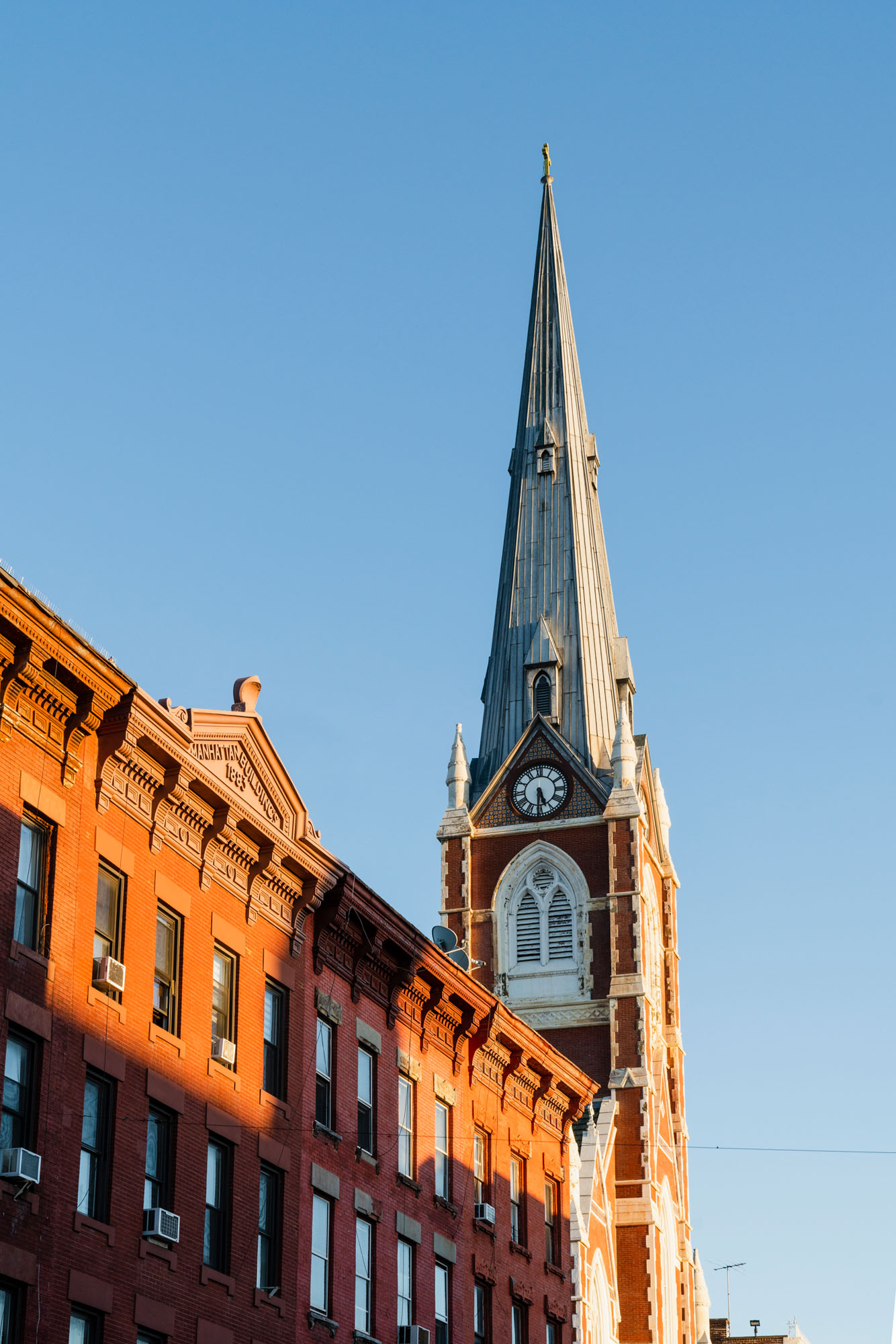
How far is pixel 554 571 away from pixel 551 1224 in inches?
1763

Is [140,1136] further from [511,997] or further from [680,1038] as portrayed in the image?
[680,1038]

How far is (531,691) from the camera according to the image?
83938mm

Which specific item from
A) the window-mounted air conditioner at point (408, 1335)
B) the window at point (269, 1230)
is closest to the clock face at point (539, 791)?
the window-mounted air conditioner at point (408, 1335)

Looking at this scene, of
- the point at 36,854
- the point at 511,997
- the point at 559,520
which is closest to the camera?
the point at 36,854

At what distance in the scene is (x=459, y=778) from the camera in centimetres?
8150

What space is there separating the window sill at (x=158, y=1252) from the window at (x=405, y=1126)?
30.8 ft

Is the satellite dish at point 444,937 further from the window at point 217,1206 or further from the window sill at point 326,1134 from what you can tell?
the window at point 217,1206

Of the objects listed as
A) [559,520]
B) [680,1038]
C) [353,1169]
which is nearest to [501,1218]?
[353,1169]

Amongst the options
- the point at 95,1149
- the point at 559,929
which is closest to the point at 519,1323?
the point at 95,1149

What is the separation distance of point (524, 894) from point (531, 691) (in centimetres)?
998

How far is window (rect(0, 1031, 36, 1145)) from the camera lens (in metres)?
24.3

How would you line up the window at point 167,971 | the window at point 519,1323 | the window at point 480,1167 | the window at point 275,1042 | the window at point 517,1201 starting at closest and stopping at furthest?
the window at point 167,971
the window at point 275,1042
the window at point 480,1167
the window at point 519,1323
the window at point 517,1201

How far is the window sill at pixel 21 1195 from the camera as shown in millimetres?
23734

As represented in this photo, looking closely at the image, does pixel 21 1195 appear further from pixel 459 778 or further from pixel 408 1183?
pixel 459 778
